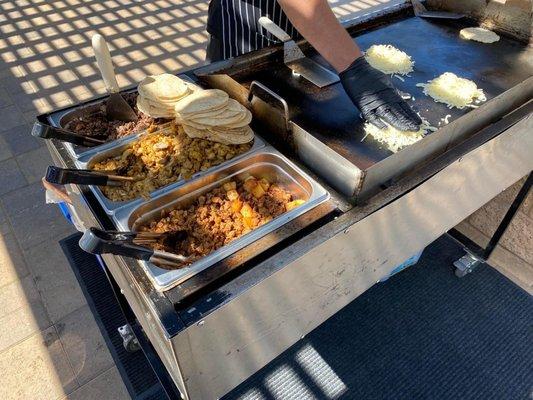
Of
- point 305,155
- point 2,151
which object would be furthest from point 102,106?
point 2,151

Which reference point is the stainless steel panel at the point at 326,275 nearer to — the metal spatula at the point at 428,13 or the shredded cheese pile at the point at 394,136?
the shredded cheese pile at the point at 394,136

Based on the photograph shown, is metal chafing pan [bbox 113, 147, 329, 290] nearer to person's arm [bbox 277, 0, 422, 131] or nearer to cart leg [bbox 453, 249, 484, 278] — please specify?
person's arm [bbox 277, 0, 422, 131]

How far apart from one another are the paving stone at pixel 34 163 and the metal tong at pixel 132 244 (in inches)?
105

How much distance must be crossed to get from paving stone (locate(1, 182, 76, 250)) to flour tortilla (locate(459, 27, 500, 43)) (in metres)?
3.01

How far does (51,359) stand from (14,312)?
1.57 ft

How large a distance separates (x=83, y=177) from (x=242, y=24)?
156 cm

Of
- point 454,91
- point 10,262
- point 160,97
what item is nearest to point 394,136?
point 454,91

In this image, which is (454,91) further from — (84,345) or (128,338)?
(84,345)

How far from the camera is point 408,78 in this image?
1.98 m

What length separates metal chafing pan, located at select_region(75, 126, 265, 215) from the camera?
150cm

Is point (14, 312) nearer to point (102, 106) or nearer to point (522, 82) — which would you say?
point (102, 106)

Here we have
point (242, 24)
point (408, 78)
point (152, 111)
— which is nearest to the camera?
point (152, 111)

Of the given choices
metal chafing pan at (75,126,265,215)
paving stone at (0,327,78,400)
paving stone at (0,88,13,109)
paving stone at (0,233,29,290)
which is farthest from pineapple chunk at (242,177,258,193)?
paving stone at (0,88,13,109)

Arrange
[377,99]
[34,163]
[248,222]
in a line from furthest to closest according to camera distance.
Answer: [34,163]
[377,99]
[248,222]
